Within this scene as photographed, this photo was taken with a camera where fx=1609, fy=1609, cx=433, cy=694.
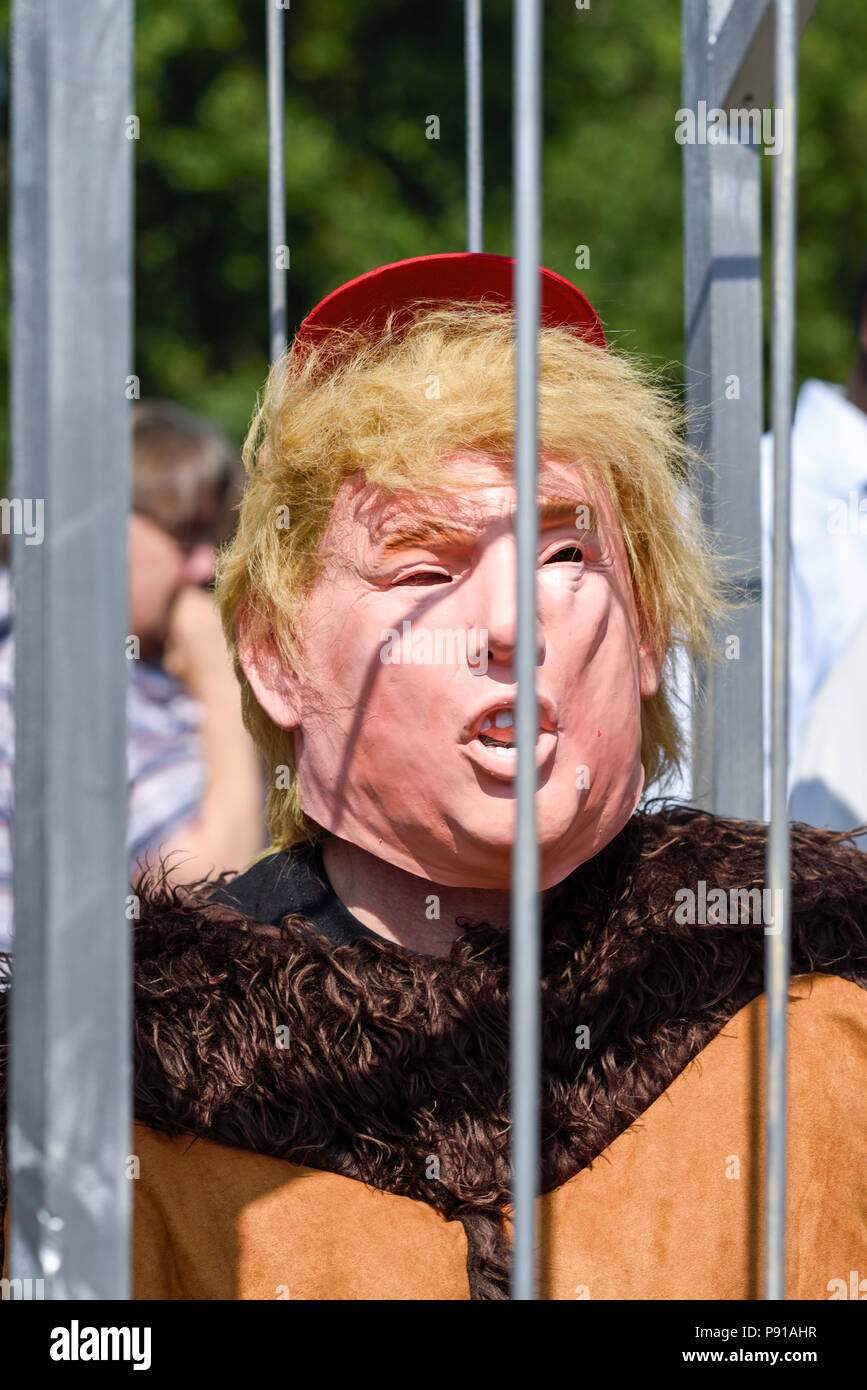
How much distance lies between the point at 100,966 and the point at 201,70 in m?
6.24

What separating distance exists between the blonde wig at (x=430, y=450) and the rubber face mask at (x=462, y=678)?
0.08 ft

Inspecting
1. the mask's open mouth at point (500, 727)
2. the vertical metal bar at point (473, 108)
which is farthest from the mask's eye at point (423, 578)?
the vertical metal bar at point (473, 108)

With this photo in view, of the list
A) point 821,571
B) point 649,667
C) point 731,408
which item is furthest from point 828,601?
point 649,667

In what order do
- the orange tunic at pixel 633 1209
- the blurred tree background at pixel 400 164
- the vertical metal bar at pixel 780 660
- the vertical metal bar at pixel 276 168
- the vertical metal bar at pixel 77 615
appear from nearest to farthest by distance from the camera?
the vertical metal bar at pixel 77 615 → the vertical metal bar at pixel 780 660 → the orange tunic at pixel 633 1209 → the vertical metal bar at pixel 276 168 → the blurred tree background at pixel 400 164

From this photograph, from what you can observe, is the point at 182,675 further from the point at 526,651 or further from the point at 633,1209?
the point at 526,651

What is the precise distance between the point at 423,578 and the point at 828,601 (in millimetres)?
1158

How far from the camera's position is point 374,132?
647cm

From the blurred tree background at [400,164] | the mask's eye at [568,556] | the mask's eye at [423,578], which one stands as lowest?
the mask's eye at [423,578]

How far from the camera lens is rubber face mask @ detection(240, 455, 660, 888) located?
1.23 m

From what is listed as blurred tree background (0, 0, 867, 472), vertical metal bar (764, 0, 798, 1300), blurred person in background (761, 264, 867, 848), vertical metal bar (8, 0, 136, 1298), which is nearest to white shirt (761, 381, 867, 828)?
blurred person in background (761, 264, 867, 848)

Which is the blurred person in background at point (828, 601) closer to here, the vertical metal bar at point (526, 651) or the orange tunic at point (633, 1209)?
the orange tunic at point (633, 1209)

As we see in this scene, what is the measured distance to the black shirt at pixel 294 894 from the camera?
1364 millimetres

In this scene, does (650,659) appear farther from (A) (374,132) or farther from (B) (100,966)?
(A) (374,132)

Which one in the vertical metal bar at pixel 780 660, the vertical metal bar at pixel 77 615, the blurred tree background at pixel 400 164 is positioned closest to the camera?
the vertical metal bar at pixel 77 615
